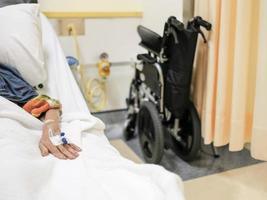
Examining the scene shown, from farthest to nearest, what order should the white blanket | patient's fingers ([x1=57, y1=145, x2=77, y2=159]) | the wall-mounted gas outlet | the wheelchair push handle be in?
1. the wall-mounted gas outlet
2. the wheelchair push handle
3. patient's fingers ([x1=57, y1=145, x2=77, y2=159])
4. the white blanket

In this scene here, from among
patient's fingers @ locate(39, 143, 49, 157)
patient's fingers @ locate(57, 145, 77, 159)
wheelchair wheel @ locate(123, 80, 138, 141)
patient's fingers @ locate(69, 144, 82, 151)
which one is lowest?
wheelchair wheel @ locate(123, 80, 138, 141)

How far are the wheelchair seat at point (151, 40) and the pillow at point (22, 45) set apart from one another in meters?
0.62

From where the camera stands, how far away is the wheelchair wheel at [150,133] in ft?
5.97

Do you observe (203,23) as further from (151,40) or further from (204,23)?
(151,40)

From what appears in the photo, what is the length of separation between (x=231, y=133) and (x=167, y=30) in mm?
623

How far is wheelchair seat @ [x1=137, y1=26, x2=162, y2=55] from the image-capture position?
1.85m

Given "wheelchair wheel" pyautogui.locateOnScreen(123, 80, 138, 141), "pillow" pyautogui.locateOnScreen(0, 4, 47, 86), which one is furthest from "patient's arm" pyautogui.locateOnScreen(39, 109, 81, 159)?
"wheelchair wheel" pyautogui.locateOnScreen(123, 80, 138, 141)

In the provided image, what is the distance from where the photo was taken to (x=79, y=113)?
4.37 ft

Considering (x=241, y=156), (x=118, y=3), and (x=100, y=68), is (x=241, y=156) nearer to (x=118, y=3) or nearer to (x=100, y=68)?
(x=100, y=68)

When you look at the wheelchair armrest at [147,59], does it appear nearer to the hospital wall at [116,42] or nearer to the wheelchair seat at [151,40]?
the wheelchair seat at [151,40]

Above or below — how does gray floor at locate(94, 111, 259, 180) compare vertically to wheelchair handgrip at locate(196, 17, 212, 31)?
below

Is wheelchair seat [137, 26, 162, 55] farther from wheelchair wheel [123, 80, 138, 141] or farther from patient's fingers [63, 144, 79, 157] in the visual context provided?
patient's fingers [63, 144, 79, 157]

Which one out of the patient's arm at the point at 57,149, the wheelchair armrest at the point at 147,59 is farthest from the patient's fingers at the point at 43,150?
the wheelchair armrest at the point at 147,59

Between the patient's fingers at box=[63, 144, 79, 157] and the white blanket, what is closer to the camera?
the white blanket
